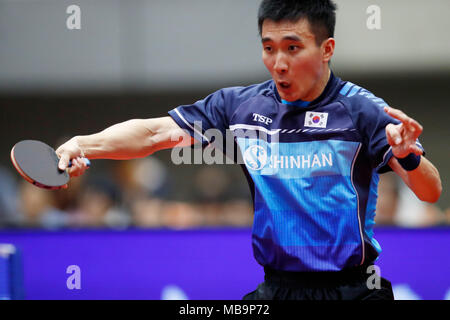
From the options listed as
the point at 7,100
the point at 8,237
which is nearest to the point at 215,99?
the point at 8,237

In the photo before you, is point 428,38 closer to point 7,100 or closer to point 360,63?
point 360,63

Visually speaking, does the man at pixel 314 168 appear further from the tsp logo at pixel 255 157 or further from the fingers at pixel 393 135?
the fingers at pixel 393 135

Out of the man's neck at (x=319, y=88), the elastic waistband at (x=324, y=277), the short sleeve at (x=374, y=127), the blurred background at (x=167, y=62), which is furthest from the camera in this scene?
the blurred background at (x=167, y=62)

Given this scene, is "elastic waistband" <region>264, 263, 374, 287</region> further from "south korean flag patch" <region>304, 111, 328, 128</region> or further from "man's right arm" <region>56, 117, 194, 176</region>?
"man's right arm" <region>56, 117, 194, 176</region>

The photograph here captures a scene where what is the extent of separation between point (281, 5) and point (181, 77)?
23.1ft

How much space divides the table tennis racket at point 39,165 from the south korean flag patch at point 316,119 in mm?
1295

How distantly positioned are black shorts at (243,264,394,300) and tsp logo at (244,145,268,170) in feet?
2.02

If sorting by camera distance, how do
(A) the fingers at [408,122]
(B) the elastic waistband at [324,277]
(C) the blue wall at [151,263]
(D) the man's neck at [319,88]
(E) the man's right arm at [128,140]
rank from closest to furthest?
1. (A) the fingers at [408,122]
2. (B) the elastic waistband at [324,277]
3. (D) the man's neck at [319,88]
4. (E) the man's right arm at [128,140]
5. (C) the blue wall at [151,263]

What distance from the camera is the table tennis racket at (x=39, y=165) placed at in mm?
3350

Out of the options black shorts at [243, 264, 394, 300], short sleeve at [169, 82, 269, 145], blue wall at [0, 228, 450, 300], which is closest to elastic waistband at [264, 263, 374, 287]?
black shorts at [243, 264, 394, 300]

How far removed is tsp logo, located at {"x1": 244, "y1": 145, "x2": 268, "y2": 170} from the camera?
11.7ft

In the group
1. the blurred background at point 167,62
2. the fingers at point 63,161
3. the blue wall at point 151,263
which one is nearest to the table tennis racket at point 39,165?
the fingers at point 63,161

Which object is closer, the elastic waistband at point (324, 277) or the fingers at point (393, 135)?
the fingers at point (393, 135)

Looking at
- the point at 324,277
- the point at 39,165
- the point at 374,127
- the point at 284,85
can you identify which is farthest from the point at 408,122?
the point at 39,165
